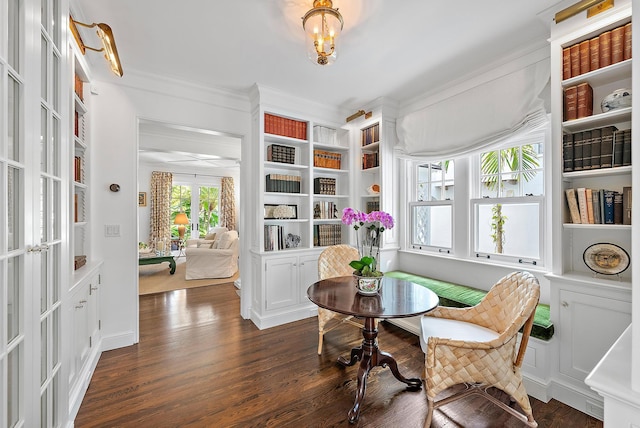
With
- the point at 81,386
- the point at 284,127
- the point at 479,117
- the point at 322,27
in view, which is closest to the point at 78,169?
the point at 81,386

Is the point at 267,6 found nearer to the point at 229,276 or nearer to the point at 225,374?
the point at 225,374

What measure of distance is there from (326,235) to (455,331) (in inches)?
80.0

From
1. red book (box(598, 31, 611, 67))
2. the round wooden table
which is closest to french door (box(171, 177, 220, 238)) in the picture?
the round wooden table

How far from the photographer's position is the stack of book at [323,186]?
375 cm

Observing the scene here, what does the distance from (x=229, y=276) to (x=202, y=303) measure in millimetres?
1597

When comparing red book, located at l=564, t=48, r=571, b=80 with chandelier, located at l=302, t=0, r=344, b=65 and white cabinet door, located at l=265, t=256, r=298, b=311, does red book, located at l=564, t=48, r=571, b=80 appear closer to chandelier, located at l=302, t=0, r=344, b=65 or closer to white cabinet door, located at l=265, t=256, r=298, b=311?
chandelier, located at l=302, t=0, r=344, b=65

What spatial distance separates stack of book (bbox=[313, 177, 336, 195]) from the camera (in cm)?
375

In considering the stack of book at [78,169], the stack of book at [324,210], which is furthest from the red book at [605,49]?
the stack of book at [78,169]

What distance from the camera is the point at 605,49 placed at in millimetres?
1825

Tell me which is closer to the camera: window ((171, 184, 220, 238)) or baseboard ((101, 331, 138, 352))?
baseboard ((101, 331, 138, 352))

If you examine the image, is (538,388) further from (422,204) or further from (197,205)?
(197,205)

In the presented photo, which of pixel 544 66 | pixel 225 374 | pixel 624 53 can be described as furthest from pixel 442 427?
pixel 544 66

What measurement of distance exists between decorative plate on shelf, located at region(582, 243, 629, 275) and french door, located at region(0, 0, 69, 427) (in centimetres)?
306

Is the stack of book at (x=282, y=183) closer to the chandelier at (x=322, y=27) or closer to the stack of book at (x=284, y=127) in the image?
the stack of book at (x=284, y=127)
